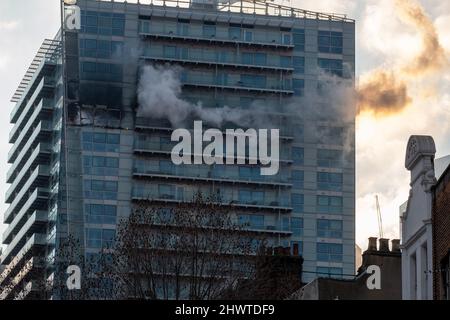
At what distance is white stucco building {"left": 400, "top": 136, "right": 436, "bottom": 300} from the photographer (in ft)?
164

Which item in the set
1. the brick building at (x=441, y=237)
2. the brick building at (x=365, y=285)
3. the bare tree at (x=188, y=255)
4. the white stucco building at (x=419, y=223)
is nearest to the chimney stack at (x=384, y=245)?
the brick building at (x=365, y=285)

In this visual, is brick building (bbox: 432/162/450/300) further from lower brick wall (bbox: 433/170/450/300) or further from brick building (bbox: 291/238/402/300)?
brick building (bbox: 291/238/402/300)

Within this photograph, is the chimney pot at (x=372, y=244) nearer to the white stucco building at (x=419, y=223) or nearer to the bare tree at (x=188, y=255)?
the bare tree at (x=188, y=255)

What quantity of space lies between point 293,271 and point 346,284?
11011mm

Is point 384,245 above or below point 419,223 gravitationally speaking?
above

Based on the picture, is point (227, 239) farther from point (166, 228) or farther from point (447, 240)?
point (447, 240)

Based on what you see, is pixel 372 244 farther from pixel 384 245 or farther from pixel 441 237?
pixel 441 237

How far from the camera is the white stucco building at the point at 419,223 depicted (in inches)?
1973

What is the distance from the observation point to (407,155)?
53.1m

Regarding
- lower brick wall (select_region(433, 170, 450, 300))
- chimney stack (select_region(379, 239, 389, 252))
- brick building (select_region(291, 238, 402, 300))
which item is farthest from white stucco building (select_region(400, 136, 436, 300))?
chimney stack (select_region(379, 239, 389, 252))

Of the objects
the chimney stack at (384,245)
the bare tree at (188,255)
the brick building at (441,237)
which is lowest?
the brick building at (441,237)

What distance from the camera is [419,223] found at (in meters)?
51.5

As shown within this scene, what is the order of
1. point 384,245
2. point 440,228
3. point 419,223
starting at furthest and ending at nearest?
point 384,245 → point 419,223 → point 440,228

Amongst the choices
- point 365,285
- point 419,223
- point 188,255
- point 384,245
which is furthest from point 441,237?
point 188,255
